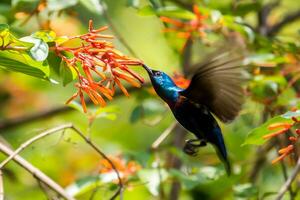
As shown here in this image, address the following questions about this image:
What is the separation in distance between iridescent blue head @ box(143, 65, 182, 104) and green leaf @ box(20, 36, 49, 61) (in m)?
0.55

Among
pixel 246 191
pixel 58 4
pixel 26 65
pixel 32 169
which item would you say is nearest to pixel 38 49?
pixel 26 65

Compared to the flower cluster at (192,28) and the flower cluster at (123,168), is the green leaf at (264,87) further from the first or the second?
the flower cluster at (123,168)

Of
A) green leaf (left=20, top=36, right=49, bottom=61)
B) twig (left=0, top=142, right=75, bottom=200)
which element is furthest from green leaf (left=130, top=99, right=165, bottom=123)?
green leaf (left=20, top=36, right=49, bottom=61)

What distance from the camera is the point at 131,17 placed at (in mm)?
5613

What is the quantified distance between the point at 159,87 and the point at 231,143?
5.19 ft

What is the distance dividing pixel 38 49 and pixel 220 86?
679mm

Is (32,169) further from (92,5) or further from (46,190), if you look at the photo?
(92,5)

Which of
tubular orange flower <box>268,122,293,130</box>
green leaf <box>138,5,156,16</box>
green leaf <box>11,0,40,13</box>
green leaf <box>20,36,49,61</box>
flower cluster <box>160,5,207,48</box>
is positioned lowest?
flower cluster <box>160,5,207,48</box>

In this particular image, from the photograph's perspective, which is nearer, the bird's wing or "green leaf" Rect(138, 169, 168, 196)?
the bird's wing

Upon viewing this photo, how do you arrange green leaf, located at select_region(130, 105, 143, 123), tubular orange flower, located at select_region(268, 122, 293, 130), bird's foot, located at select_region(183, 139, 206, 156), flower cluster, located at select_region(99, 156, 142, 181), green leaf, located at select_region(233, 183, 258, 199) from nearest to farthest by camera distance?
tubular orange flower, located at select_region(268, 122, 293, 130)
bird's foot, located at select_region(183, 139, 206, 156)
green leaf, located at select_region(233, 183, 258, 199)
flower cluster, located at select_region(99, 156, 142, 181)
green leaf, located at select_region(130, 105, 143, 123)

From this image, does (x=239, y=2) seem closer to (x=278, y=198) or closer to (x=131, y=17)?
(x=278, y=198)

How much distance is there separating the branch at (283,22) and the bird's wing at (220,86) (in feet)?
4.58

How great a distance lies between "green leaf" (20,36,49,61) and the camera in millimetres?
1784

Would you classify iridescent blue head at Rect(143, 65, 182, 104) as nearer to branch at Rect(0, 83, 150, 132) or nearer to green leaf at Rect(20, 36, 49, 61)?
green leaf at Rect(20, 36, 49, 61)
